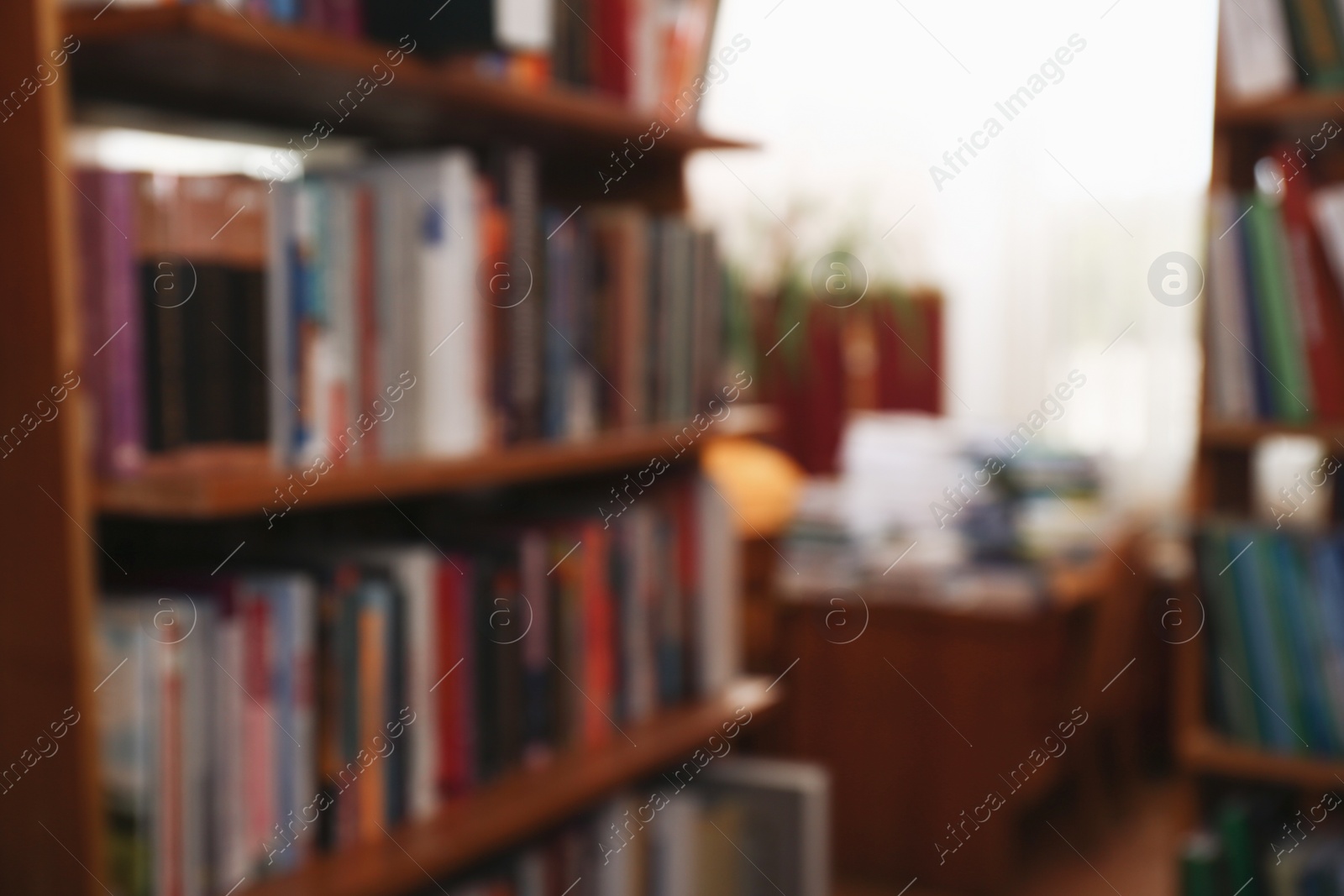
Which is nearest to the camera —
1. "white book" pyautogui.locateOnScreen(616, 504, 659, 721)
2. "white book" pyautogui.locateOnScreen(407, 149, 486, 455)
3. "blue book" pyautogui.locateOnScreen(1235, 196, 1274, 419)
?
"white book" pyautogui.locateOnScreen(407, 149, 486, 455)

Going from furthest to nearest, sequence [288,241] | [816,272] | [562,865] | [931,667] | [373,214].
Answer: [816,272], [931,667], [562,865], [373,214], [288,241]

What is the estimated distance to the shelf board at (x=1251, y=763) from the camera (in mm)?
A: 1861

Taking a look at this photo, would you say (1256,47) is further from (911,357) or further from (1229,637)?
(911,357)

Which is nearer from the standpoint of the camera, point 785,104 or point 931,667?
point 931,667

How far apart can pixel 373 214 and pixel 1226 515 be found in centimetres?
141

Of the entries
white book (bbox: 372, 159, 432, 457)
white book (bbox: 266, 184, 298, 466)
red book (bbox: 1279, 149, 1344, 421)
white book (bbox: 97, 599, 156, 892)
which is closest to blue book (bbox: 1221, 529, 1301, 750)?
red book (bbox: 1279, 149, 1344, 421)

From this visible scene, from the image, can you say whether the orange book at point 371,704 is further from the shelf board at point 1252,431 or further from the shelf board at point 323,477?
the shelf board at point 1252,431

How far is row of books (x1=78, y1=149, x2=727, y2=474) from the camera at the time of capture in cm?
112

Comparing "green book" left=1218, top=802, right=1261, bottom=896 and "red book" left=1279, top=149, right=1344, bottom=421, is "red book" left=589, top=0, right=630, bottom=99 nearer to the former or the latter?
"red book" left=1279, top=149, right=1344, bottom=421

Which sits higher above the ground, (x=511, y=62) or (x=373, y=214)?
(x=511, y=62)

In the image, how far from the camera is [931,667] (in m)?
3.17

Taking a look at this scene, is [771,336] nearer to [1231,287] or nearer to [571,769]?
[1231,287]

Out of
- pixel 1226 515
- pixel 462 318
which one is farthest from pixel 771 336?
pixel 462 318

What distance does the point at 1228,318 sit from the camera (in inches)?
75.6
